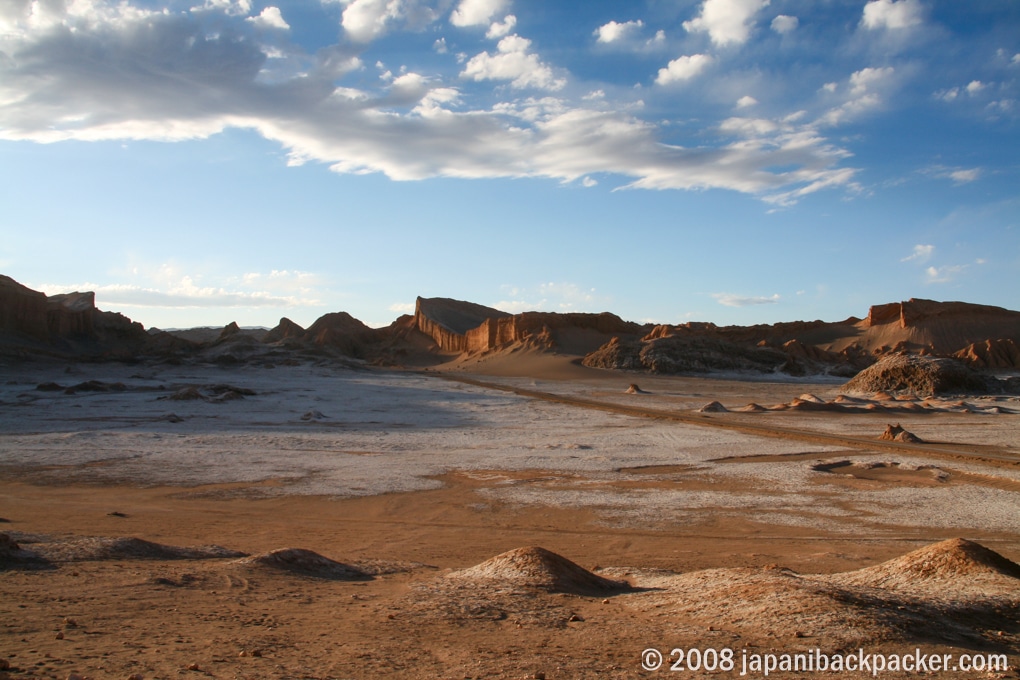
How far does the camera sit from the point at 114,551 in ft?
21.9

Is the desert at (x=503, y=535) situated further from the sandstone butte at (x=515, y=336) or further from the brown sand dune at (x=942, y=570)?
the sandstone butte at (x=515, y=336)

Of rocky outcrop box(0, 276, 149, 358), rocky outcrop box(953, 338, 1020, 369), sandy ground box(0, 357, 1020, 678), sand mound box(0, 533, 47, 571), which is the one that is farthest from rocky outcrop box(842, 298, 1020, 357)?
sand mound box(0, 533, 47, 571)

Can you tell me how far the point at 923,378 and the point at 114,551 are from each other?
35.6 meters

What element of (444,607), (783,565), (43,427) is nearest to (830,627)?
(444,607)

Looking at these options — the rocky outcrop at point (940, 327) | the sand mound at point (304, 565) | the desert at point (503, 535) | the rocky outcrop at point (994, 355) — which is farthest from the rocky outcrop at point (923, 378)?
the sand mound at point (304, 565)

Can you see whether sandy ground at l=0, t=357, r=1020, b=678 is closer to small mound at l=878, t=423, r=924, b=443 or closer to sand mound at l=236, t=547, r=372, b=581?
sand mound at l=236, t=547, r=372, b=581

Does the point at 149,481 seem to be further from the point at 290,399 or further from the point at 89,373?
the point at 89,373

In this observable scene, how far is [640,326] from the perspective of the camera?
251 feet

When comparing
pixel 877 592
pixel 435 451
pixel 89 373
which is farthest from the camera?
pixel 89 373

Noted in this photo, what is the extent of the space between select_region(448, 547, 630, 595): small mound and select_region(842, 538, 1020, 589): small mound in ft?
6.67

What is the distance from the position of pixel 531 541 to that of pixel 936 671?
5.82 m

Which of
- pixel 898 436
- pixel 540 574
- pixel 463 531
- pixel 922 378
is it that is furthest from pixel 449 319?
pixel 540 574

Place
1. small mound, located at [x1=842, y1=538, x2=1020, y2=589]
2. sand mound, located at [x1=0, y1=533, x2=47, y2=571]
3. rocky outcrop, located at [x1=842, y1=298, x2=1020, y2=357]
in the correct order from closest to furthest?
small mound, located at [x1=842, y1=538, x2=1020, y2=589], sand mound, located at [x1=0, y1=533, x2=47, y2=571], rocky outcrop, located at [x1=842, y1=298, x2=1020, y2=357]

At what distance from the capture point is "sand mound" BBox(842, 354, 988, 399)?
33.5m
